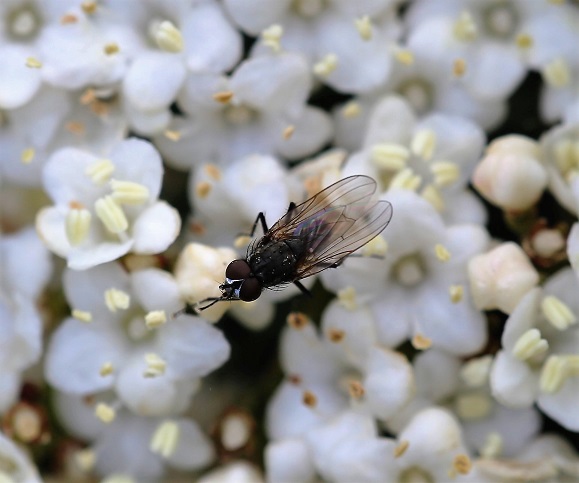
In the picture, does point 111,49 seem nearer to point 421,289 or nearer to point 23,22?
point 23,22

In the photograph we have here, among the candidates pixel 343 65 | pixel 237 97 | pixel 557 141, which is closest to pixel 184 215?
pixel 237 97

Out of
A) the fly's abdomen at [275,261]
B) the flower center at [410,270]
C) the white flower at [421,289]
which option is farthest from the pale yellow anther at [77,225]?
the flower center at [410,270]

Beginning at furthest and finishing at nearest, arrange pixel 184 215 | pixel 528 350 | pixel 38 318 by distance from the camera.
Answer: pixel 184 215 → pixel 38 318 → pixel 528 350

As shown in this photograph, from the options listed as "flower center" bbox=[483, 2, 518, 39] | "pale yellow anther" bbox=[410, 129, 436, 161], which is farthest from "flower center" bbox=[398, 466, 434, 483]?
"flower center" bbox=[483, 2, 518, 39]

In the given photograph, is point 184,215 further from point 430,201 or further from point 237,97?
point 430,201

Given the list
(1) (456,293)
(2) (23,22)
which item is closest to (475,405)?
(1) (456,293)

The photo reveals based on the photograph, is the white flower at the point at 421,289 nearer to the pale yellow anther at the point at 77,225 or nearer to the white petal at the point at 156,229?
the white petal at the point at 156,229
